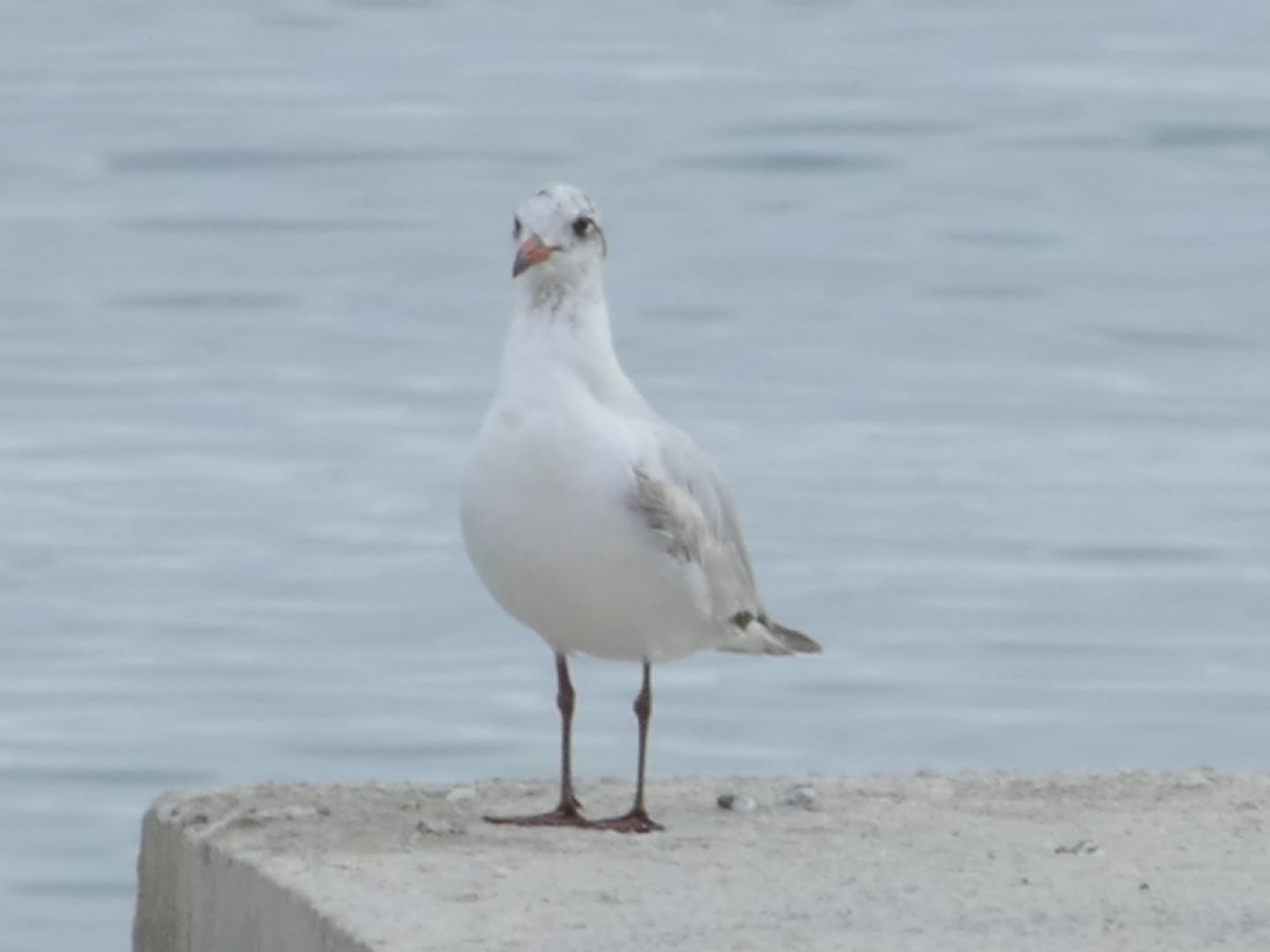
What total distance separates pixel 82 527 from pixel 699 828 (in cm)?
815

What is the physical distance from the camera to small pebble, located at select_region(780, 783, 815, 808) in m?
7.18

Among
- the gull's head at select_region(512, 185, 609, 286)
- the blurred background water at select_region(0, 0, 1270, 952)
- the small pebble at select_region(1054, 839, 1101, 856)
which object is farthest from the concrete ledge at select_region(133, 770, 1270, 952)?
the blurred background water at select_region(0, 0, 1270, 952)

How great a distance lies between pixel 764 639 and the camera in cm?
753

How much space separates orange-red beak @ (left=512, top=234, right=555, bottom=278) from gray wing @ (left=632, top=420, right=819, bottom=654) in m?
0.36

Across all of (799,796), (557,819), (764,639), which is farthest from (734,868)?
(764,639)

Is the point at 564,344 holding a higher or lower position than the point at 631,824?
higher

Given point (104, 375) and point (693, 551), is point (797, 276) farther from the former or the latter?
point (693, 551)

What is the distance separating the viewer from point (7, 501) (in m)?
15.2

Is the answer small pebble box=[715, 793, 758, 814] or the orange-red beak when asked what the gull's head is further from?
small pebble box=[715, 793, 758, 814]

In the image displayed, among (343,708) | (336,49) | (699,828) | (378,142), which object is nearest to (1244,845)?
(699,828)

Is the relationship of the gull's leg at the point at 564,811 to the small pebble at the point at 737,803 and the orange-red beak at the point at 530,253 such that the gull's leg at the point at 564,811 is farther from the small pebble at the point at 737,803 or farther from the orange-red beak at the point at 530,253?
the orange-red beak at the point at 530,253

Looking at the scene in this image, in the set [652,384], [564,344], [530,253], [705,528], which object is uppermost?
[530,253]

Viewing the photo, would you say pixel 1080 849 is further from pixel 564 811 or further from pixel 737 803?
pixel 564 811

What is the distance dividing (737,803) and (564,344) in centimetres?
86
